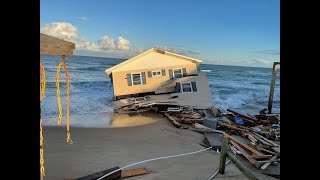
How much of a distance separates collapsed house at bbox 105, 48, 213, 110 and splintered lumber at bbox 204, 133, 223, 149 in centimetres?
969

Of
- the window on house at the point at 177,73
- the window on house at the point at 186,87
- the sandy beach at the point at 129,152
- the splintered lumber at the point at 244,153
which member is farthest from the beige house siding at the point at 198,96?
the splintered lumber at the point at 244,153

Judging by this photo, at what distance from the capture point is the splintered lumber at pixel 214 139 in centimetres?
1242

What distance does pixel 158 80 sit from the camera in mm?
27359

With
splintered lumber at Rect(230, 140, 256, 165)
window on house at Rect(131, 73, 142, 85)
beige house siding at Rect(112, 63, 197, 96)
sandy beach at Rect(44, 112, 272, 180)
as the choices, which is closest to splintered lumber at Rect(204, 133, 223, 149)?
sandy beach at Rect(44, 112, 272, 180)

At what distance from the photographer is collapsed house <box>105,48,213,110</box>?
24.8 meters

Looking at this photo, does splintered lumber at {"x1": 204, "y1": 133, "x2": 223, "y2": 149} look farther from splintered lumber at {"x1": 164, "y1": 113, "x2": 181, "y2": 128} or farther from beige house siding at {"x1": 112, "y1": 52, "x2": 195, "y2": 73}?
beige house siding at {"x1": 112, "y1": 52, "x2": 195, "y2": 73}

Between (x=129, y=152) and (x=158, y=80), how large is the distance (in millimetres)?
15983

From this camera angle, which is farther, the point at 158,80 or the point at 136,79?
the point at 158,80

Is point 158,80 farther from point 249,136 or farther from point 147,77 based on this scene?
point 249,136

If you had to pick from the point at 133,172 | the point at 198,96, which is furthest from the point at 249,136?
the point at 198,96

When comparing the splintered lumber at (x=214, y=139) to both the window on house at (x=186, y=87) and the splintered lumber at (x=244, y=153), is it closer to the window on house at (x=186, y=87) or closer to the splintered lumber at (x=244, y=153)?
the splintered lumber at (x=244, y=153)
